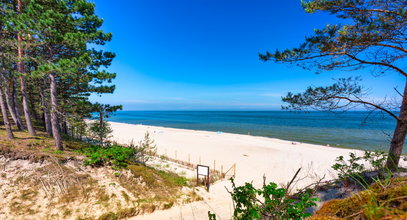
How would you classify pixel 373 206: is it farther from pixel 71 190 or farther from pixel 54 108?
pixel 54 108

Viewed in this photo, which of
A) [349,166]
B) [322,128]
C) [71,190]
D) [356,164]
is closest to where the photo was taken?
[349,166]

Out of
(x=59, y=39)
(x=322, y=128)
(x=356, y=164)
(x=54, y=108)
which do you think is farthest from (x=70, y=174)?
(x=322, y=128)

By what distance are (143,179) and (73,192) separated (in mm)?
2312

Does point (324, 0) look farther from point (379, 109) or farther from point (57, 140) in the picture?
point (57, 140)

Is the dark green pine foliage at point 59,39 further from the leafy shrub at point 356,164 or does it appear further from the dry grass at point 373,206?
the leafy shrub at point 356,164

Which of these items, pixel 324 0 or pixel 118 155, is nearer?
pixel 324 0

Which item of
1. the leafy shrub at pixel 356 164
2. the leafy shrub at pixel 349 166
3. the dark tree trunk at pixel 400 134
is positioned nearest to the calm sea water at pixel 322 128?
the dark tree trunk at pixel 400 134

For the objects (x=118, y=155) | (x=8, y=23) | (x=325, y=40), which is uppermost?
(x=8, y=23)

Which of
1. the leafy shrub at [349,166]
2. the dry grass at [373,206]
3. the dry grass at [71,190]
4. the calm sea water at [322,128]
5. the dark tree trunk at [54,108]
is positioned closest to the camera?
the dry grass at [373,206]

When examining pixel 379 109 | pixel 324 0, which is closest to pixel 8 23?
pixel 324 0

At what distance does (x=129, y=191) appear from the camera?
5.55 meters

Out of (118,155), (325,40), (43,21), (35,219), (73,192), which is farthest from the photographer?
(118,155)

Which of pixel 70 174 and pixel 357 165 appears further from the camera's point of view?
pixel 70 174

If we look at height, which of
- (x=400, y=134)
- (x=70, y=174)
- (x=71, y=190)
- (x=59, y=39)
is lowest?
(x=71, y=190)
